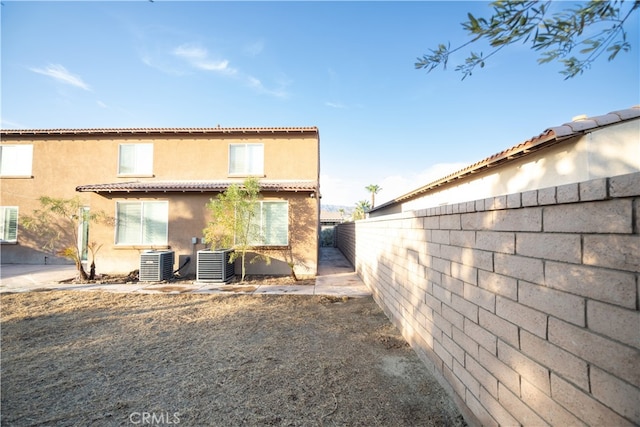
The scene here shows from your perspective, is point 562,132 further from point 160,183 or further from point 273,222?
point 160,183

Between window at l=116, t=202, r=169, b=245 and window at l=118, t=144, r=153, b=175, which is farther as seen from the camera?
window at l=118, t=144, r=153, b=175

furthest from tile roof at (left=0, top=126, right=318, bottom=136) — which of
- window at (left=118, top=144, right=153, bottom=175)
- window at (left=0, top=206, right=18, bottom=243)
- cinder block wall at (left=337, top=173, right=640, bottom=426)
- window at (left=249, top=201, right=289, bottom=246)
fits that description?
cinder block wall at (left=337, top=173, right=640, bottom=426)

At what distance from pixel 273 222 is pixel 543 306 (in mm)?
9039

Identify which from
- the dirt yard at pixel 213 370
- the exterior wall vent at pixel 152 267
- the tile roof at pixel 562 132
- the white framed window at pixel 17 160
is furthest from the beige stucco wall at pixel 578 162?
the white framed window at pixel 17 160

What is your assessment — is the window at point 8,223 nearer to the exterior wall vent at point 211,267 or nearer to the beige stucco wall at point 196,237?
the beige stucco wall at point 196,237

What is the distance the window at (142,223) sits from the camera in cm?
1028

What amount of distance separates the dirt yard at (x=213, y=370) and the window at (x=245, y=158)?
23.8 ft

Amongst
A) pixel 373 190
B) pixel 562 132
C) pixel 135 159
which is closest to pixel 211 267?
pixel 135 159

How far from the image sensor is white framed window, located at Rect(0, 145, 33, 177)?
42.4 ft

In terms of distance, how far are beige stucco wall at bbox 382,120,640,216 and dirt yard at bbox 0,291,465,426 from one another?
4400 mm

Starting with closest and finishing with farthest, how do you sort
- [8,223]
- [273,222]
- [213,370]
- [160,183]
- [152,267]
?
[213,370] < [152,267] < [273,222] < [160,183] < [8,223]

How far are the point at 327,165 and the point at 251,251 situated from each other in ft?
37.1

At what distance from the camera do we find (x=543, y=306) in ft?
5.43

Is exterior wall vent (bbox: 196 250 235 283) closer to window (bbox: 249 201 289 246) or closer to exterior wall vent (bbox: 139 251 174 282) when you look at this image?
exterior wall vent (bbox: 139 251 174 282)
